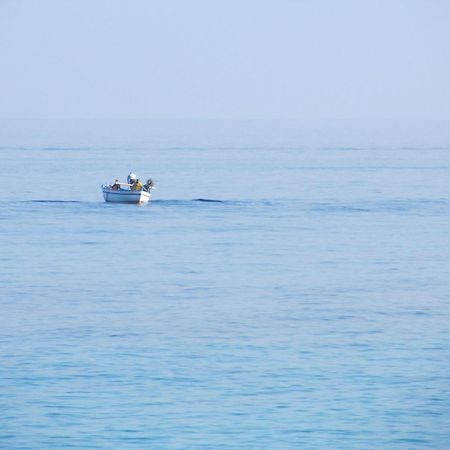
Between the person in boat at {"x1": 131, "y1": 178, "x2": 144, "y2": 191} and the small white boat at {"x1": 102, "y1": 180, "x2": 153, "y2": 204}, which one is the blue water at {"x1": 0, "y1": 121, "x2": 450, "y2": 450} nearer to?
the small white boat at {"x1": 102, "y1": 180, "x2": 153, "y2": 204}

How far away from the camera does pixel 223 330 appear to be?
91.5 ft

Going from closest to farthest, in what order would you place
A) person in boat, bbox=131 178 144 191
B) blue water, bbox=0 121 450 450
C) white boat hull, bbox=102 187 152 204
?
blue water, bbox=0 121 450 450 < white boat hull, bbox=102 187 152 204 < person in boat, bbox=131 178 144 191

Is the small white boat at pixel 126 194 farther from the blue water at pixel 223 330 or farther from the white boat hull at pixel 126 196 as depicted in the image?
the blue water at pixel 223 330

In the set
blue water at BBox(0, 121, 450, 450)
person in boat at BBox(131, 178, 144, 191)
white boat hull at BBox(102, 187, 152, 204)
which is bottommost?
blue water at BBox(0, 121, 450, 450)

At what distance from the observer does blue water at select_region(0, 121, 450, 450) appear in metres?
20.8

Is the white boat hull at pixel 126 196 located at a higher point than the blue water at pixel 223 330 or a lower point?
higher

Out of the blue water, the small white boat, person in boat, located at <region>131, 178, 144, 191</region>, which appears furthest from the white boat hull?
the blue water

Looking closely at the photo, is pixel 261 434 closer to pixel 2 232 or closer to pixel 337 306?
pixel 337 306

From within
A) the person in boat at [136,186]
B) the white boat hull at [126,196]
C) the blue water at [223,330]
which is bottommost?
the blue water at [223,330]

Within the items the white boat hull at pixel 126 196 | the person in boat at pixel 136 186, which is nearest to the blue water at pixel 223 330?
the white boat hull at pixel 126 196

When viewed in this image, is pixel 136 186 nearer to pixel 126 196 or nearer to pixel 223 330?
pixel 126 196

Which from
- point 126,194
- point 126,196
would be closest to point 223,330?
point 126,194

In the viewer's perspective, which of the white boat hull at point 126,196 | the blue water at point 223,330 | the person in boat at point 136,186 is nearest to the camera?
the blue water at point 223,330

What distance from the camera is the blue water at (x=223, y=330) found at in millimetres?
20750
